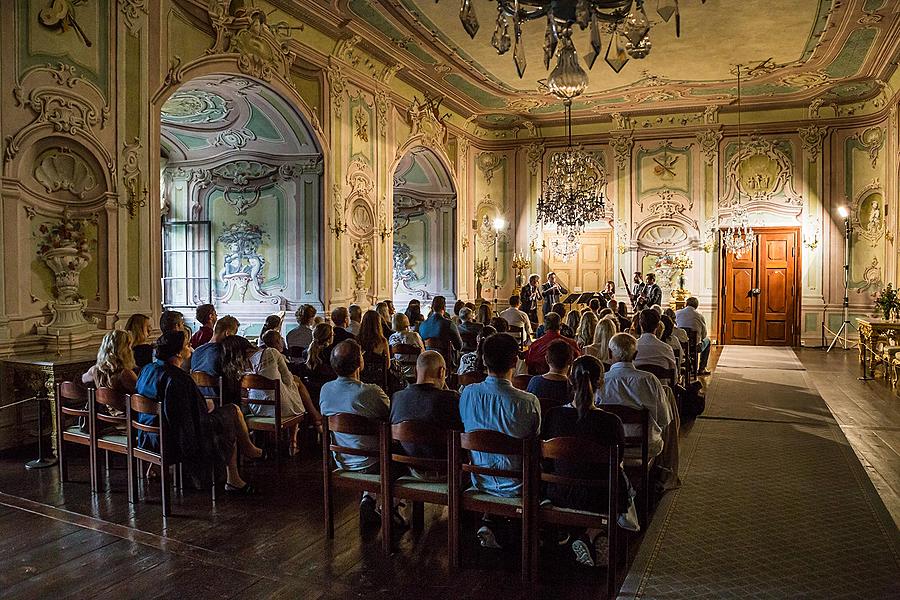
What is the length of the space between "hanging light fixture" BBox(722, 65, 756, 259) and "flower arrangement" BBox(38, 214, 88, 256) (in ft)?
35.3

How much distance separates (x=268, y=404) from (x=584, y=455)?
9.20 feet

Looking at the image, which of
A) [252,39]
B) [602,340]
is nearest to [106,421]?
[602,340]

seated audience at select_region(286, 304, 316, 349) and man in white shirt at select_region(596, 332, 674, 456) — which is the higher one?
seated audience at select_region(286, 304, 316, 349)

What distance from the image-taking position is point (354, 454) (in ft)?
11.4

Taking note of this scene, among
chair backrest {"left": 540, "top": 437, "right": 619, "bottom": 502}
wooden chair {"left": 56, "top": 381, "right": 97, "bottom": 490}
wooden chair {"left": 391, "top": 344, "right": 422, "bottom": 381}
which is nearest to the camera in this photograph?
chair backrest {"left": 540, "top": 437, "right": 619, "bottom": 502}

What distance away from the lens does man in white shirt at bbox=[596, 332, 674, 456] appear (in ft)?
13.3

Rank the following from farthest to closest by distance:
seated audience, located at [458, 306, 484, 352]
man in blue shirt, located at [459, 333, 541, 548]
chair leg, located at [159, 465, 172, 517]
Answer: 1. seated audience, located at [458, 306, 484, 352]
2. chair leg, located at [159, 465, 172, 517]
3. man in blue shirt, located at [459, 333, 541, 548]

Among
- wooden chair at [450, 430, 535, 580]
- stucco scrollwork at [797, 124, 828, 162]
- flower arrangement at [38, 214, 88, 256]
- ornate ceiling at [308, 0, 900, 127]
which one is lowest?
wooden chair at [450, 430, 535, 580]

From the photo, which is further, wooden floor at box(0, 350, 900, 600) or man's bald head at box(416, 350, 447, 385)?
man's bald head at box(416, 350, 447, 385)

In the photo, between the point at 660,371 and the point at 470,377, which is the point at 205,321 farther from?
the point at 660,371

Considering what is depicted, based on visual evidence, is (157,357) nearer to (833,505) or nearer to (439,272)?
(833,505)

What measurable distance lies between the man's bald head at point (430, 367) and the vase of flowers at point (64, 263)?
3872 millimetres

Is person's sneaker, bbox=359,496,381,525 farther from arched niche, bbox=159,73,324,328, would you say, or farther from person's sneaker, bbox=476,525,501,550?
arched niche, bbox=159,73,324,328

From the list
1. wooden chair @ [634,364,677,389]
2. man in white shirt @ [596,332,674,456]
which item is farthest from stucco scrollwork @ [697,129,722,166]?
Answer: man in white shirt @ [596,332,674,456]
